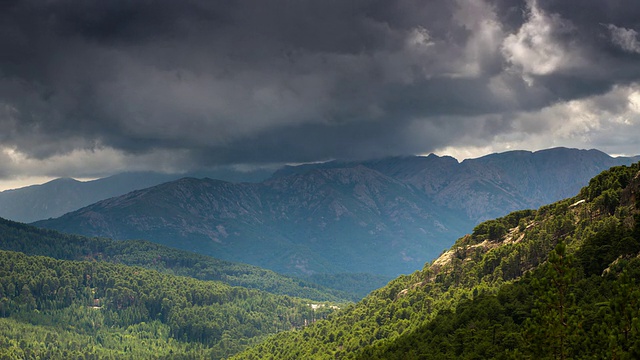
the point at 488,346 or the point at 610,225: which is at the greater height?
the point at 610,225

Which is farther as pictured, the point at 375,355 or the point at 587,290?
the point at 375,355

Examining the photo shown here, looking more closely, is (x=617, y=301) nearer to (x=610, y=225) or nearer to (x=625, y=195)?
(x=610, y=225)

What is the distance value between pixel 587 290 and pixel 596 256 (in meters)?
18.1

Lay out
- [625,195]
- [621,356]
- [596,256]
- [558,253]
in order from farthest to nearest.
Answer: [625,195] → [596,256] → [558,253] → [621,356]

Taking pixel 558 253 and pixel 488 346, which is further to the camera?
pixel 488 346

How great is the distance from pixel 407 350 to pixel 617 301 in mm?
98815

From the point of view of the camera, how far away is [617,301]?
89.6 m

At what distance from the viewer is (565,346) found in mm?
93938

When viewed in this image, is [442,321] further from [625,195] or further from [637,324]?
[637,324]

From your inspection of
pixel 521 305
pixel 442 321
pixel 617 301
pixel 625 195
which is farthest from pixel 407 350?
pixel 617 301

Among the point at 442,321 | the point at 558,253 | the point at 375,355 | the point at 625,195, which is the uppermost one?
the point at 625,195

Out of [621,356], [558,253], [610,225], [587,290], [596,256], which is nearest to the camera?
[621,356]

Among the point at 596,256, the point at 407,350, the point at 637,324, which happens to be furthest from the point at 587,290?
the point at 407,350

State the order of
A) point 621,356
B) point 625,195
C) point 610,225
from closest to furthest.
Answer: point 621,356
point 610,225
point 625,195
